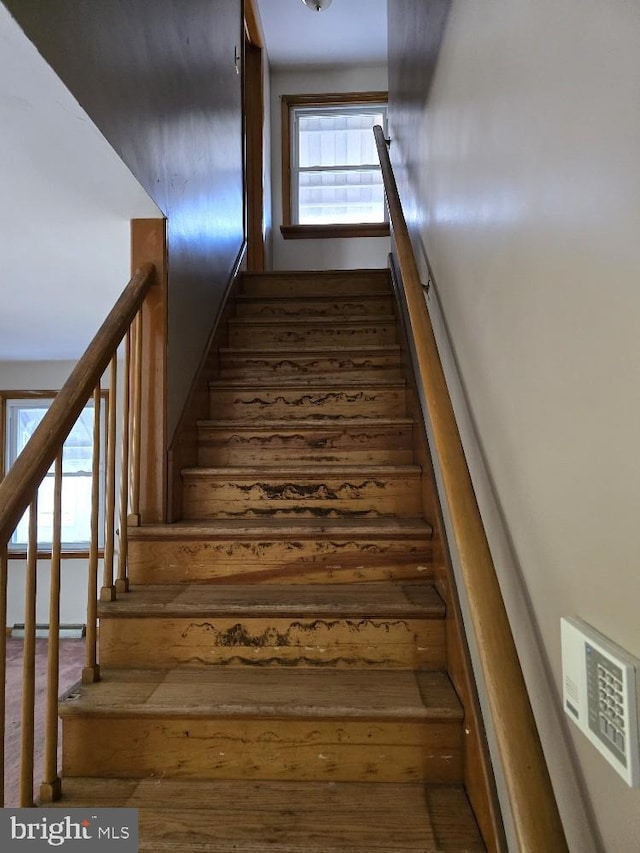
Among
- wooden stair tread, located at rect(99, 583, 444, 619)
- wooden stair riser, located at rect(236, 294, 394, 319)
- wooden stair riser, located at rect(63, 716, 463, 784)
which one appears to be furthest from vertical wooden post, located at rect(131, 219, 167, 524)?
wooden stair riser, located at rect(236, 294, 394, 319)

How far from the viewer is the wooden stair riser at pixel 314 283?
11.1ft

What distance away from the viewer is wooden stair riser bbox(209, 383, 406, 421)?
93.6 inches

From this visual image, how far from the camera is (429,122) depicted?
1.70 meters

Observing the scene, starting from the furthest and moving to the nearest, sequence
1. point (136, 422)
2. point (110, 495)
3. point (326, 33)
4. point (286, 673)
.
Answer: point (326, 33), point (136, 422), point (110, 495), point (286, 673)

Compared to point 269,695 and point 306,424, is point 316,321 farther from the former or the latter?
point 269,695

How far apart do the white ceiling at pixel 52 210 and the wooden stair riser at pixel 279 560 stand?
104 cm

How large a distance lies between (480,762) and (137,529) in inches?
45.7

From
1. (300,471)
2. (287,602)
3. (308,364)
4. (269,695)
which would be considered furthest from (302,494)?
(308,364)

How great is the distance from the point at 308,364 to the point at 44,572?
2.83 meters

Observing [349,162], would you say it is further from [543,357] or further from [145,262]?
[543,357]

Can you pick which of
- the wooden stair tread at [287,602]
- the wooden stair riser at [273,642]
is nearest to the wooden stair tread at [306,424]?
the wooden stair tread at [287,602]

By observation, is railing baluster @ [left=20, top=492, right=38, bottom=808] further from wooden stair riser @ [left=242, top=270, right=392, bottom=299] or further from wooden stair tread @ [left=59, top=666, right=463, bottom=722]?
wooden stair riser @ [left=242, top=270, right=392, bottom=299]

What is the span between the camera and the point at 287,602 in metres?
1.52

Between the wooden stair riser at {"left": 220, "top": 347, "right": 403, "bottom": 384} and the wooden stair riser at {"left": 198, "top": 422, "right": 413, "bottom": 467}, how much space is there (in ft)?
1.39
